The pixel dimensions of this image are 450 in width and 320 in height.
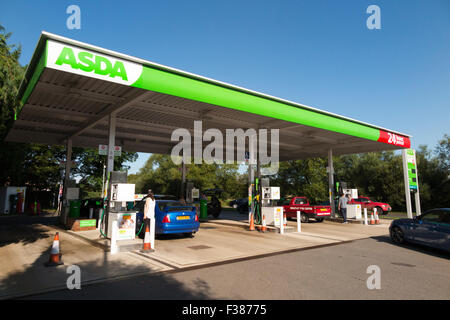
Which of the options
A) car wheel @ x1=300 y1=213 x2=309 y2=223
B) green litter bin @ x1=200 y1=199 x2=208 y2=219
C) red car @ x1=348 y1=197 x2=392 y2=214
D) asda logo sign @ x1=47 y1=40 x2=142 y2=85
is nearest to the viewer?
asda logo sign @ x1=47 y1=40 x2=142 y2=85

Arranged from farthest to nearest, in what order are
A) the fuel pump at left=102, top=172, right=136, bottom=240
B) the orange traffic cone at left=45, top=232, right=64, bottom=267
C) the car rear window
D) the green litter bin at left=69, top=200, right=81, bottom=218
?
the green litter bin at left=69, top=200, right=81, bottom=218 < the car rear window < the fuel pump at left=102, top=172, right=136, bottom=240 < the orange traffic cone at left=45, top=232, right=64, bottom=267

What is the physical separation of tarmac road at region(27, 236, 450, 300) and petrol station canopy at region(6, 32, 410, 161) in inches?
196

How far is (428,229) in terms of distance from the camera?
27.8ft

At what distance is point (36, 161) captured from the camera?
2973cm

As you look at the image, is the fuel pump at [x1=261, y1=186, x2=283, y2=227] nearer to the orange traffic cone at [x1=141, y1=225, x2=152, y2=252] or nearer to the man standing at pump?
the man standing at pump

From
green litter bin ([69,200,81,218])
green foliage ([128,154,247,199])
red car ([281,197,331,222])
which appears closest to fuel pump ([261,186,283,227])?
red car ([281,197,331,222])

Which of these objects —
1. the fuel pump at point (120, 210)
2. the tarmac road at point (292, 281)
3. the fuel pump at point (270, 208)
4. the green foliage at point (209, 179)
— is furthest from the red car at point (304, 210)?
the green foliage at point (209, 179)

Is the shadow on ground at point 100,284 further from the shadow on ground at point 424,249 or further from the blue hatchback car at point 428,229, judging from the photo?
the shadow on ground at point 424,249

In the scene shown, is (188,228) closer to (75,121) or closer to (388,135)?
(75,121)

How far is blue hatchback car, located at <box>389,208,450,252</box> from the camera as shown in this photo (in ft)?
26.2

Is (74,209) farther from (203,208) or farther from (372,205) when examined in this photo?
(372,205)

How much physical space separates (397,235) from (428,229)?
4.64 feet

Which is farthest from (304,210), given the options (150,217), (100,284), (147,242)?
(100,284)
